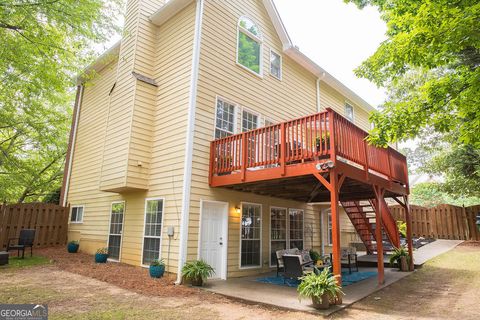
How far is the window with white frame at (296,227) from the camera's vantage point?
482 inches

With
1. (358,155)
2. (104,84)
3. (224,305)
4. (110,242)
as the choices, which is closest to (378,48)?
(358,155)

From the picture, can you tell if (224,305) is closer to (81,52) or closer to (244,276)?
(244,276)

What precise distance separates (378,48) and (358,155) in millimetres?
2753

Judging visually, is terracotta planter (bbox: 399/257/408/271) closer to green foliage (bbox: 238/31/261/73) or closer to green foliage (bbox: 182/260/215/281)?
green foliage (bbox: 182/260/215/281)

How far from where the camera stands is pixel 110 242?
37.3ft

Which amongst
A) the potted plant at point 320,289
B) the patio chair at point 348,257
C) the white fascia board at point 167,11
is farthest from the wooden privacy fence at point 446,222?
the white fascia board at point 167,11

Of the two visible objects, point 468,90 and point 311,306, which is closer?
point 468,90

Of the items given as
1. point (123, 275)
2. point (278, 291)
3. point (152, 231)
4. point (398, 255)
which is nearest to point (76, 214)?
point (152, 231)

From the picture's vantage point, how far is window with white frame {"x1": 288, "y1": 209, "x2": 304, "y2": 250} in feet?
40.2

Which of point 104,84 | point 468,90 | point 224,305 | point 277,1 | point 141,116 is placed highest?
point 277,1

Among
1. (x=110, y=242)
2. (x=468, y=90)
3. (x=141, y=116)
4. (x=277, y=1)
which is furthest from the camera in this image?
(x=277, y=1)

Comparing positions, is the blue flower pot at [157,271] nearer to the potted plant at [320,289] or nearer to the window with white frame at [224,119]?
the potted plant at [320,289]

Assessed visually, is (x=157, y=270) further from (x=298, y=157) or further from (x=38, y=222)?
(x=38, y=222)

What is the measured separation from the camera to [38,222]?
13555mm
